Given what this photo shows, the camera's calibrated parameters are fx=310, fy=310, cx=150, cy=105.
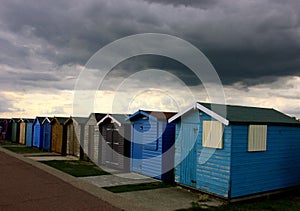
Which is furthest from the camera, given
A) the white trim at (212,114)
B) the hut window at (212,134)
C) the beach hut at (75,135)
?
the beach hut at (75,135)

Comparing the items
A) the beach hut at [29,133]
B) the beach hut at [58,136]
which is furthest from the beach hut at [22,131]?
the beach hut at [58,136]

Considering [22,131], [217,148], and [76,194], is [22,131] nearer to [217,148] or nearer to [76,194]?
[76,194]

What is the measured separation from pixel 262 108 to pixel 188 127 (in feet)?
16.5

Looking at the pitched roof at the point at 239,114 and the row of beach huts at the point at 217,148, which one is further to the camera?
the pitched roof at the point at 239,114

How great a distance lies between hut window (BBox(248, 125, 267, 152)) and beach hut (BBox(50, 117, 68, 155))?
1866 cm

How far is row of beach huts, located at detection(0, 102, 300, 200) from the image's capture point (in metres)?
11.9

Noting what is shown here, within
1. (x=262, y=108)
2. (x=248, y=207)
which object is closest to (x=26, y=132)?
(x=262, y=108)

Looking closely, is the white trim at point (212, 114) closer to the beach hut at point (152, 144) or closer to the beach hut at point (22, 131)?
the beach hut at point (152, 144)

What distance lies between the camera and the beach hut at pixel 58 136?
26938mm

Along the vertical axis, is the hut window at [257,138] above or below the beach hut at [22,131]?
above

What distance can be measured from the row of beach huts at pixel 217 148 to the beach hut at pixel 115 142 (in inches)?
2.5

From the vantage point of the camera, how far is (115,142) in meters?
20.0

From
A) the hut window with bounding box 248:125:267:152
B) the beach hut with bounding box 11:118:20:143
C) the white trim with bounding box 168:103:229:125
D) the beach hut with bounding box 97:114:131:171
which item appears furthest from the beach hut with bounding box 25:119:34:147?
the hut window with bounding box 248:125:267:152

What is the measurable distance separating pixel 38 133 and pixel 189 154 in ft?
76.3
